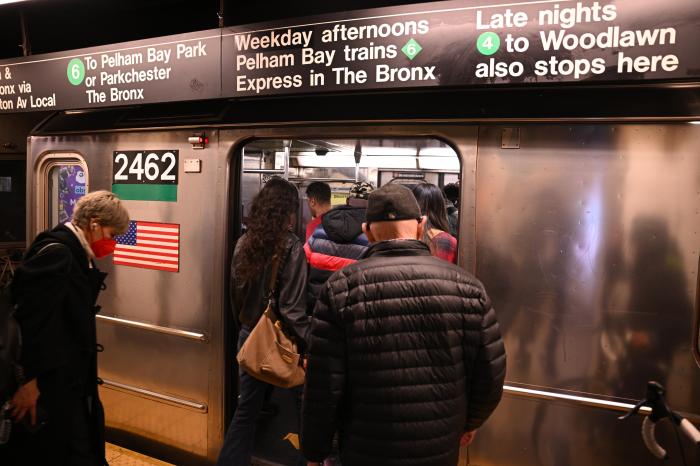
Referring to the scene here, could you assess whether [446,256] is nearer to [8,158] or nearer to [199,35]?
[199,35]

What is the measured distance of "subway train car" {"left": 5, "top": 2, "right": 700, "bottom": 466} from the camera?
7.58ft

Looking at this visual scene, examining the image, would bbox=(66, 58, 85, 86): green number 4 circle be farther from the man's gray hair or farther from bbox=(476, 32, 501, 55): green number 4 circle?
bbox=(476, 32, 501, 55): green number 4 circle

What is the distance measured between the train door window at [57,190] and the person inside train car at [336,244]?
211 centimetres

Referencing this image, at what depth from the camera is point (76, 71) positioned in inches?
134

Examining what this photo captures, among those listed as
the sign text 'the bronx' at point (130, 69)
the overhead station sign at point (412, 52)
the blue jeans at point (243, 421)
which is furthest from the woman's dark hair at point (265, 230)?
the sign text 'the bronx' at point (130, 69)

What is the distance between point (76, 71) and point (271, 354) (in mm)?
2391

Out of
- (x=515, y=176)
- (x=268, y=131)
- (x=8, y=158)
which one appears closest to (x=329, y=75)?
(x=268, y=131)

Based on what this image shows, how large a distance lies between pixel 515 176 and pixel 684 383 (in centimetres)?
123

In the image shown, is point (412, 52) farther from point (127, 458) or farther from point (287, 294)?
A: point (127, 458)

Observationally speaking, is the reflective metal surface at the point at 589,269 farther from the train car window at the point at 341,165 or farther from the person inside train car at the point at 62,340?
the train car window at the point at 341,165

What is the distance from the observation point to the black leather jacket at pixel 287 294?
2.75 m

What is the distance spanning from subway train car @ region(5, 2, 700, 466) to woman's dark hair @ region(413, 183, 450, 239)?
464mm

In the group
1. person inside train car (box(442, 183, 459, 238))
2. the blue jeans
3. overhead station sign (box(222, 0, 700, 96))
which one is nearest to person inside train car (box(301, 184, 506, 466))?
overhead station sign (box(222, 0, 700, 96))

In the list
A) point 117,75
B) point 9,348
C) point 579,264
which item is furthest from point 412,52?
point 9,348
